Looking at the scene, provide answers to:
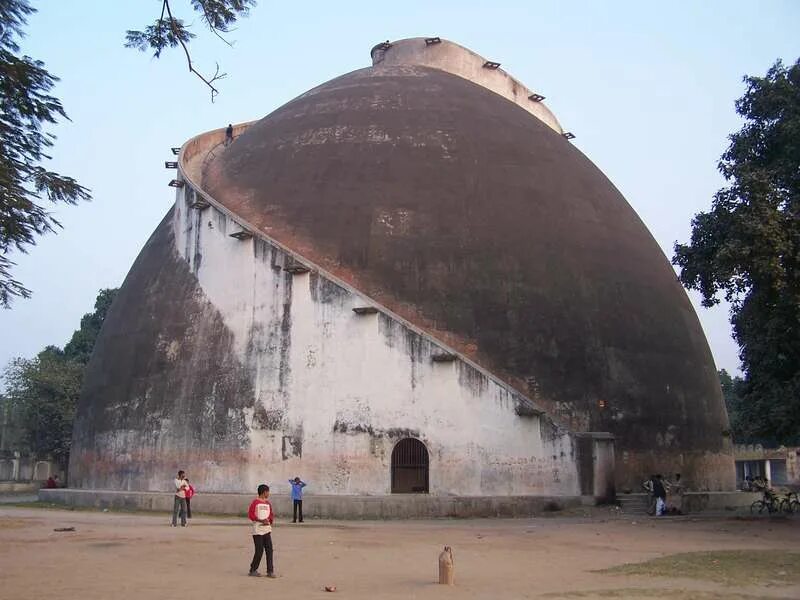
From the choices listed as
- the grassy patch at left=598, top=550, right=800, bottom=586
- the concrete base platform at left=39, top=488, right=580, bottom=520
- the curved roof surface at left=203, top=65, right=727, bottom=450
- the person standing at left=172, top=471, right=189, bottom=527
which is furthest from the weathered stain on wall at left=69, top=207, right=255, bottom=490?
the grassy patch at left=598, top=550, right=800, bottom=586

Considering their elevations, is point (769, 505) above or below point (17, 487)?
above

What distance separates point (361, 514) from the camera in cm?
1805

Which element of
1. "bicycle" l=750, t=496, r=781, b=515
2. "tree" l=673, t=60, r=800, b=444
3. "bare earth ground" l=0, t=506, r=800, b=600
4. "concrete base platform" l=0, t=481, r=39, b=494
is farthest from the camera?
"concrete base platform" l=0, t=481, r=39, b=494

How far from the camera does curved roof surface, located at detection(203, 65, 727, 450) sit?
20812 millimetres

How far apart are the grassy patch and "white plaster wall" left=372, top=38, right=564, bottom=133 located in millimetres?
21089

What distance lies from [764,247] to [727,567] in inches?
238

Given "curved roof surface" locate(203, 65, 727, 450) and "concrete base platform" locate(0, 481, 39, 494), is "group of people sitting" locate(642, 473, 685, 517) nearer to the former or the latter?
"curved roof surface" locate(203, 65, 727, 450)

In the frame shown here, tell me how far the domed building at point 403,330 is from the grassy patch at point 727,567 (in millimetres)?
7255

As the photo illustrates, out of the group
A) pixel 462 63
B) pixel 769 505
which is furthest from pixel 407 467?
pixel 462 63

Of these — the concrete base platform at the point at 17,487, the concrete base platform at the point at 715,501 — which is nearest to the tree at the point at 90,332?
the concrete base platform at the point at 17,487

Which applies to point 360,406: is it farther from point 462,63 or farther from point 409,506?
point 462,63

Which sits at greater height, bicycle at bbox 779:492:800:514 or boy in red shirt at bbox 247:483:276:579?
boy in red shirt at bbox 247:483:276:579

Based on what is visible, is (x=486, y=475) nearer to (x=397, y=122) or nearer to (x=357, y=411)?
(x=357, y=411)

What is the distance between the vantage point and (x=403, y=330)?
62.8ft
